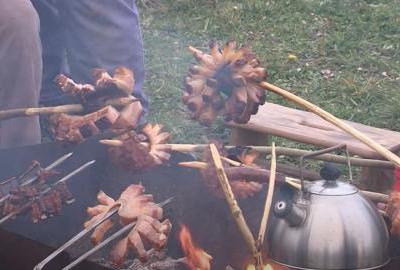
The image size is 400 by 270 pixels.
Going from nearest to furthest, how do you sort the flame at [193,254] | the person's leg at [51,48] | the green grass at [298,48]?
the flame at [193,254], the person's leg at [51,48], the green grass at [298,48]

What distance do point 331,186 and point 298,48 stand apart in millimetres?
4526

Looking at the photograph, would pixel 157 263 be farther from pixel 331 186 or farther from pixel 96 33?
pixel 96 33

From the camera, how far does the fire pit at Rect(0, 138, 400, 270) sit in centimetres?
236

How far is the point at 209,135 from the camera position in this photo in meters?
4.94

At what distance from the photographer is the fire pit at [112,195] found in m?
2.36

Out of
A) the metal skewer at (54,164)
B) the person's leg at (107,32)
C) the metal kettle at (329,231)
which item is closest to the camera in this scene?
the metal kettle at (329,231)

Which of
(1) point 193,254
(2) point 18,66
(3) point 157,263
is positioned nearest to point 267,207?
(1) point 193,254

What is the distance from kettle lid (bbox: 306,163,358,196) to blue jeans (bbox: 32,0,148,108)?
2.07m

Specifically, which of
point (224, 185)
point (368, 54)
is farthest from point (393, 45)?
point (224, 185)

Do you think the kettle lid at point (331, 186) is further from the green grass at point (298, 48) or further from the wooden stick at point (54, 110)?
the green grass at point (298, 48)

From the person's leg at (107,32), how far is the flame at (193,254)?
1685 mm

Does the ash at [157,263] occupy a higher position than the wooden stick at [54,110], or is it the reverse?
the wooden stick at [54,110]

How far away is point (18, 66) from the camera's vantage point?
3.61m

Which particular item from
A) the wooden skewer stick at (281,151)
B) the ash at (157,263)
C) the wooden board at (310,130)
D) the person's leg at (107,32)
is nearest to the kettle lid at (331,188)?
Answer: the wooden skewer stick at (281,151)
